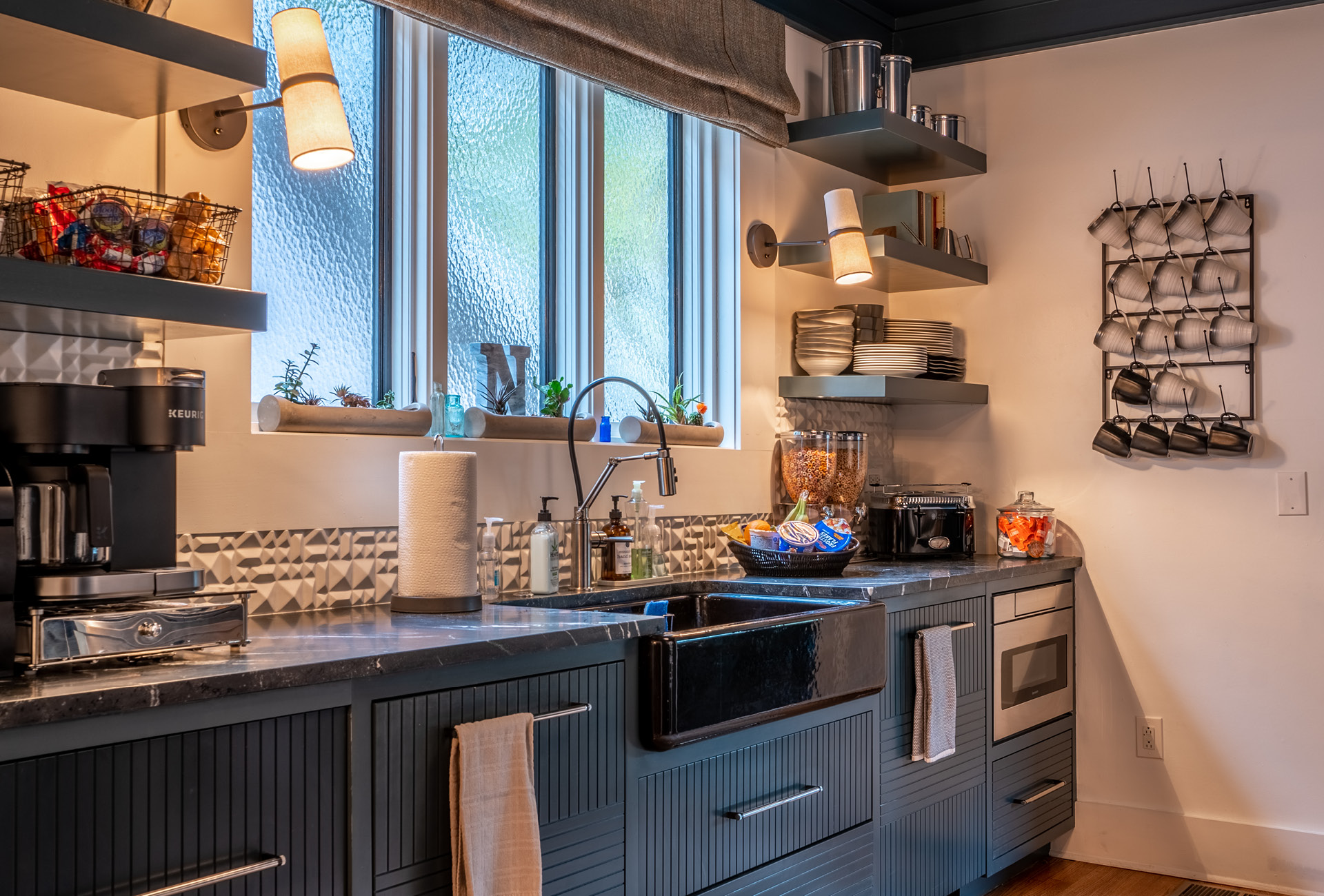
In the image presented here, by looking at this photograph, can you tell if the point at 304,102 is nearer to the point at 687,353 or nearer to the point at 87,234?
the point at 87,234

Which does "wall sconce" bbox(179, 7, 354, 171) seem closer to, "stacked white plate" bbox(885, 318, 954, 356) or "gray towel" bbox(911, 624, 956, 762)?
"gray towel" bbox(911, 624, 956, 762)

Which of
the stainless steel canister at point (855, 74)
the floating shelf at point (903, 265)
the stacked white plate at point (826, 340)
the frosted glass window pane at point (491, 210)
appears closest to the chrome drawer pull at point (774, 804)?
the frosted glass window pane at point (491, 210)

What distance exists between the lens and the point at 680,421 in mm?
3271

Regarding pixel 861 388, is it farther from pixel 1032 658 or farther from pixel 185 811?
pixel 185 811

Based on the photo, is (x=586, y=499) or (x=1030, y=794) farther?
(x=1030, y=794)

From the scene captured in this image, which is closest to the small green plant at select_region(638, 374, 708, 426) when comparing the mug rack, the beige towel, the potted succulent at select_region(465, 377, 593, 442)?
the potted succulent at select_region(465, 377, 593, 442)

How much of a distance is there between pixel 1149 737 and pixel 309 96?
3022 mm

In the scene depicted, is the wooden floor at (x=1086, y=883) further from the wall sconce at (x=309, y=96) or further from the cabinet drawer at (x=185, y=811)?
the wall sconce at (x=309, y=96)

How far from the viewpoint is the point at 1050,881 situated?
3.46 metres

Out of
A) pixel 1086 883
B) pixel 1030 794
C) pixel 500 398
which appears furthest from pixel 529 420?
pixel 1086 883

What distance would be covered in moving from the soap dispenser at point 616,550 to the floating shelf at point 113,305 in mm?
1137

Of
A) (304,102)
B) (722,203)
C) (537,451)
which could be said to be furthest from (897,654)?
(304,102)

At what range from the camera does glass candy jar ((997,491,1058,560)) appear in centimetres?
365

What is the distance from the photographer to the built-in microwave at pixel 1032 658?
3.27 metres
